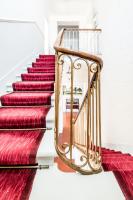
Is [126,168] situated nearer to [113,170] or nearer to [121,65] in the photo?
[113,170]

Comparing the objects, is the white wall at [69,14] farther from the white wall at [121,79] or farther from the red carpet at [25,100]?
the red carpet at [25,100]

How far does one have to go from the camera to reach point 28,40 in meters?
5.88

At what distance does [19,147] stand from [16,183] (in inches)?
15.2

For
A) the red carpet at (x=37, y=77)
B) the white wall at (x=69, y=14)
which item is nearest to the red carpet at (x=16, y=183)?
the red carpet at (x=37, y=77)

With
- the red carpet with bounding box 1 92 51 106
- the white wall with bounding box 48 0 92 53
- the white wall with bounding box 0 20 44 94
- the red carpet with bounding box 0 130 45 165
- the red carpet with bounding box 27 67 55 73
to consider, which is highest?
the white wall with bounding box 48 0 92 53

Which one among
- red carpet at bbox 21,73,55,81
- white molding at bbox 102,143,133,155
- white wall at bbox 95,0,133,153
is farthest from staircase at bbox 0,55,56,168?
white molding at bbox 102,143,133,155

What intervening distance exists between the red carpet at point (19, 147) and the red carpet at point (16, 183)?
3.2 inches

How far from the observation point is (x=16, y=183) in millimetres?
1678

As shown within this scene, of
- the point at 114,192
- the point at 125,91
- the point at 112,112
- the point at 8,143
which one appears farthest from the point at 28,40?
the point at 114,192

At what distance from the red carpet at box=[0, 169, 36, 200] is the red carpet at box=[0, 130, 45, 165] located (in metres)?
0.08

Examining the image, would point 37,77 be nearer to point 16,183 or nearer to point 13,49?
point 13,49

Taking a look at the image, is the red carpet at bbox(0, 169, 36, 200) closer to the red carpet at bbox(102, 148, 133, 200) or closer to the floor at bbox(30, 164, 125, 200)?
the floor at bbox(30, 164, 125, 200)

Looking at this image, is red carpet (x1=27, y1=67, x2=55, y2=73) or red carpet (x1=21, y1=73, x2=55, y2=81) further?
red carpet (x1=27, y1=67, x2=55, y2=73)

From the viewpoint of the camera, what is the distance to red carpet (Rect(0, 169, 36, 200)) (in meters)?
1.54
